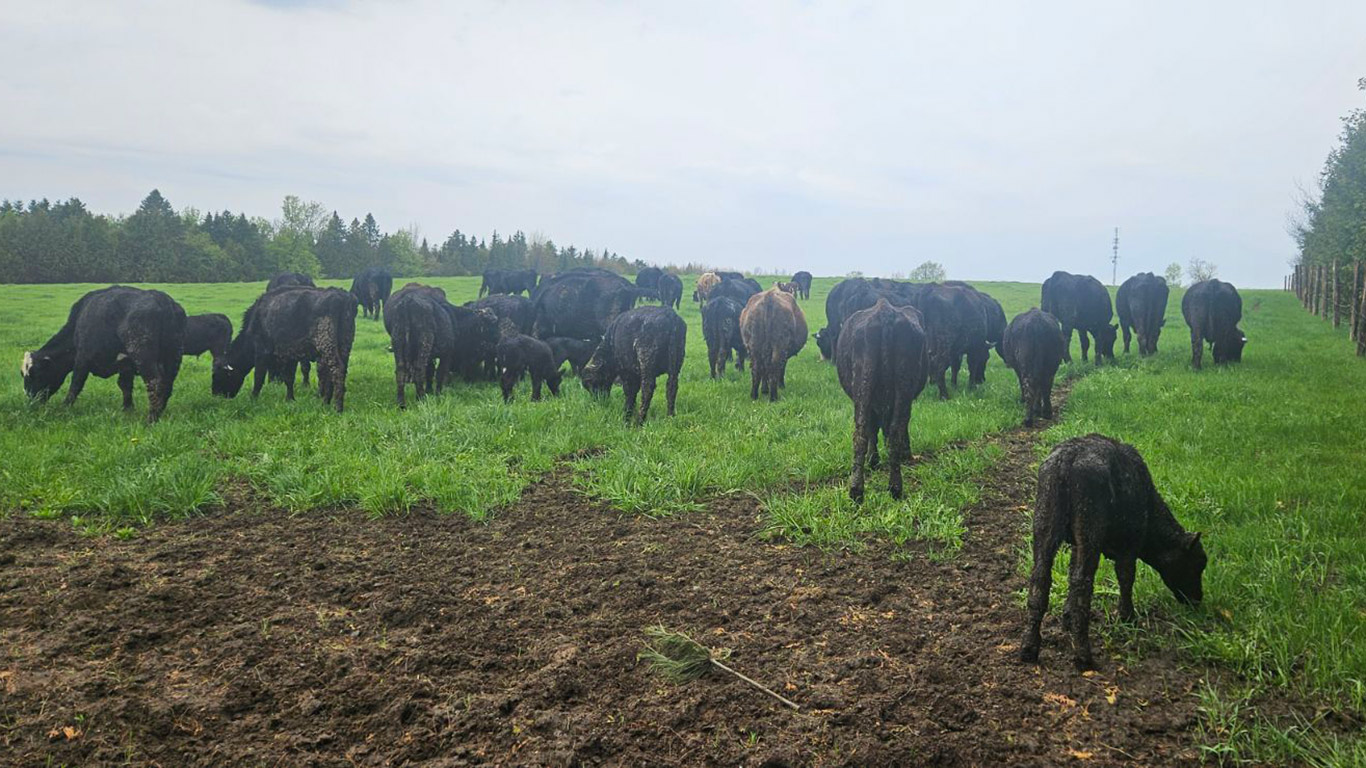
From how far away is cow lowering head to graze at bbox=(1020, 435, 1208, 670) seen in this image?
4.05 metres

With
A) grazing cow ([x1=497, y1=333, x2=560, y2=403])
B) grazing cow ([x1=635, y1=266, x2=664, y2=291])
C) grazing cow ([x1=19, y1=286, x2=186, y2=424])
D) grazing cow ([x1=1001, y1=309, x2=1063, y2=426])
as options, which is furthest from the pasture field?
grazing cow ([x1=635, y1=266, x2=664, y2=291])

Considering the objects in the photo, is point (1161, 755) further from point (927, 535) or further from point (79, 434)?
point (79, 434)

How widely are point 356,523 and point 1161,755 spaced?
20.2 ft

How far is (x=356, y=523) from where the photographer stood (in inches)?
265

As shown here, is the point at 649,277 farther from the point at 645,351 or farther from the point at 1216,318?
the point at 645,351

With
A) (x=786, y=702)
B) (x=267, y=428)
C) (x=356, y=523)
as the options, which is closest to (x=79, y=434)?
(x=267, y=428)

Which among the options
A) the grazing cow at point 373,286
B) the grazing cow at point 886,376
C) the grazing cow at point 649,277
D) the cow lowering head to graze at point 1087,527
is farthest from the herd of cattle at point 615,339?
the grazing cow at point 649,277

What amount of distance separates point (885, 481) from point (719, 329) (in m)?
8.89

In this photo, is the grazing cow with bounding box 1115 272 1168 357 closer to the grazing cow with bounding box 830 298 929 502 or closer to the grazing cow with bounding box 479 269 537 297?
the grazing cow with bounding box 830 298 929 502

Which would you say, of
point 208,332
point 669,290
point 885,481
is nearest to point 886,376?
point 885,481

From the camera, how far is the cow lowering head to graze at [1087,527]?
4055mm

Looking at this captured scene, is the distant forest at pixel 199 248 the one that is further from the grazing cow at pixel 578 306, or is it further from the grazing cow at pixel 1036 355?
the grazing cow at pixel 1036 355

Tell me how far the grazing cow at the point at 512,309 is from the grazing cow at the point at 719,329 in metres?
4.32

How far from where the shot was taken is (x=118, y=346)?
1077cm
